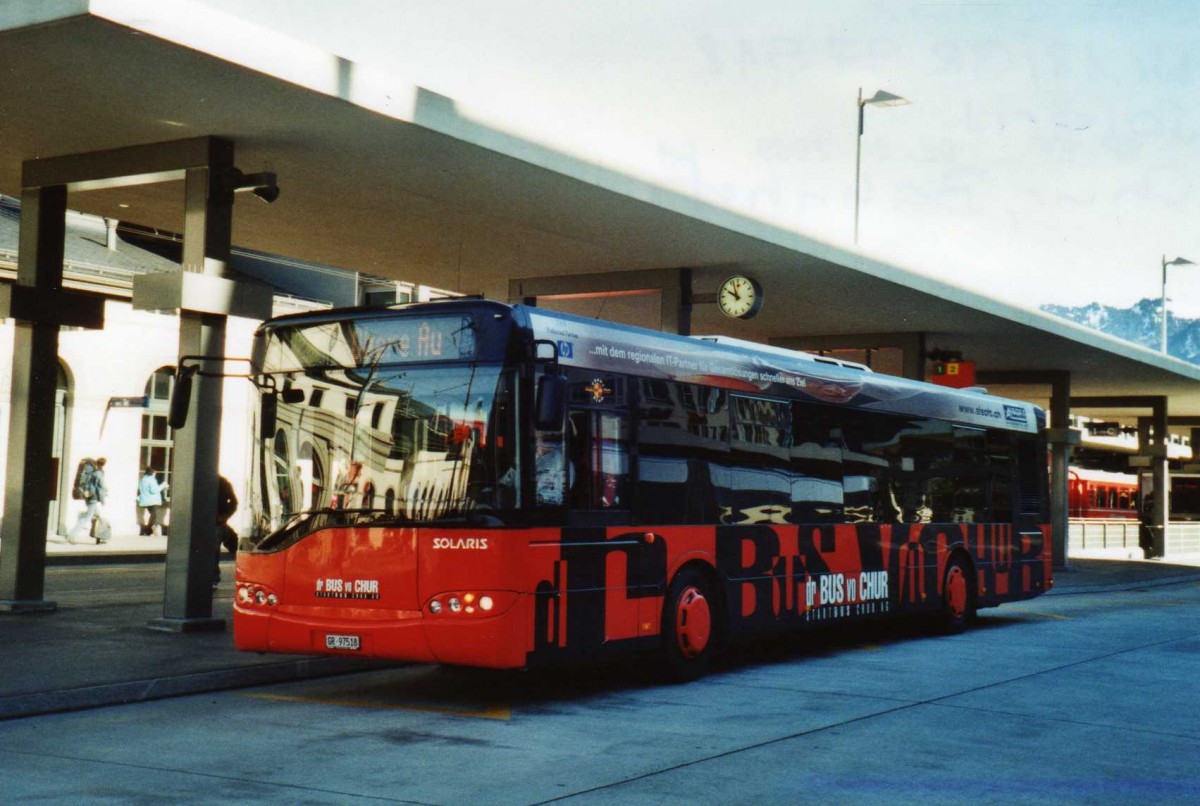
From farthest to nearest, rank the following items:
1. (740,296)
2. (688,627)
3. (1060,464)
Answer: (1060,464), (740,296), (688,627)

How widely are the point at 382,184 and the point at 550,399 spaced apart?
24.4 feet

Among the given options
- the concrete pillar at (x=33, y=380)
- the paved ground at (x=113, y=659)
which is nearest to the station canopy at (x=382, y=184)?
the concrete pillar at (x=33, y=380)

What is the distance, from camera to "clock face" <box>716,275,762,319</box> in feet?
69.8

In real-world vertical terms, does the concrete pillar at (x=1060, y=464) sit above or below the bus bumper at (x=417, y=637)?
above

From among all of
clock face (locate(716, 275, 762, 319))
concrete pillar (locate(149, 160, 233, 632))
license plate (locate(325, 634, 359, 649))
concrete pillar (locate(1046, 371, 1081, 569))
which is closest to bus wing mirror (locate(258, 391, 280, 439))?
license plate (locate(325, 634, 359, 649))

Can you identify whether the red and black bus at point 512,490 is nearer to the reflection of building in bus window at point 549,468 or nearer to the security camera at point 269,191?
the reflection of building in bus window at point 549,468

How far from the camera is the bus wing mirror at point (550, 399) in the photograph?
9.76m

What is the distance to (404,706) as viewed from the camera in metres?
10.4

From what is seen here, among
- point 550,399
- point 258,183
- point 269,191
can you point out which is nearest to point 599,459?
point 550,399

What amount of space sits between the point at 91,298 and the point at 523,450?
792cm

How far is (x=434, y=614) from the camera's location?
9.98m

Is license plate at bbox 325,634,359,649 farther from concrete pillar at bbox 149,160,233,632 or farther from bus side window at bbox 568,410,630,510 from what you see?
concrete pillar at bbox 149,160,233,632

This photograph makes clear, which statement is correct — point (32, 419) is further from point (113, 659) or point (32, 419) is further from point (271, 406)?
point (271, 406)

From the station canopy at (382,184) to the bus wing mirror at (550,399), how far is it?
3.91 meters
